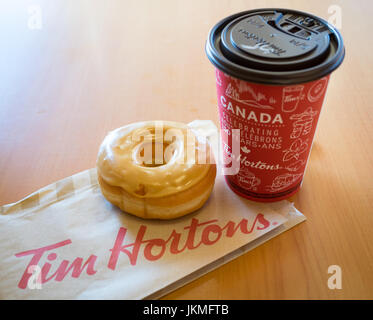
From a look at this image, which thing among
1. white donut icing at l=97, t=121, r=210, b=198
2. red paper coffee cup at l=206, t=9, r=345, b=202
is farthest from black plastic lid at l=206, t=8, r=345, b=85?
white donut icing at l=97, t=121, r=210, b=198

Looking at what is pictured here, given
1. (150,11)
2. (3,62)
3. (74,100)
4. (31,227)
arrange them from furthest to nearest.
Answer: (150,11) → (3,62) → (74,100) → (31,227)

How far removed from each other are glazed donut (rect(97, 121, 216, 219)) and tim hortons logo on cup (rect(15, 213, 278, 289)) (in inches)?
1.5

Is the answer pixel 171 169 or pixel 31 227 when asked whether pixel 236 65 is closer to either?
pixel 171 169

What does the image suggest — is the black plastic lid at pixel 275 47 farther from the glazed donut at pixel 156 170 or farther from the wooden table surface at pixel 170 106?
the wooden table surface at pixel 170 106

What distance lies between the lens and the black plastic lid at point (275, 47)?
542 millimetres

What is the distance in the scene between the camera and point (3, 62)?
1137 mm

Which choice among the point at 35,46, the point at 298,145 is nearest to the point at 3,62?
the point at 35,46

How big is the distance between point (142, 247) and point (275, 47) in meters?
0.40

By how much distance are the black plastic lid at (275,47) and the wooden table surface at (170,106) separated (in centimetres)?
29

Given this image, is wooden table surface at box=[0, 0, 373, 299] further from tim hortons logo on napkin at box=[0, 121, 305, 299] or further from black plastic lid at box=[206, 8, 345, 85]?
black plastic lid at box=[206, 8, 345, 85]

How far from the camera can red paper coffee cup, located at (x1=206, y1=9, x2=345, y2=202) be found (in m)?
0.55

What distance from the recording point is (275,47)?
1.92ft

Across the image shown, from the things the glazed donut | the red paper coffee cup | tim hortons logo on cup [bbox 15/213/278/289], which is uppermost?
the red paper coffee cup
